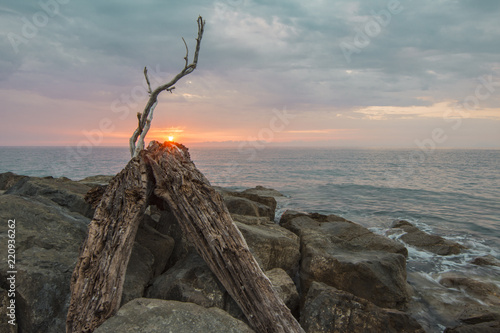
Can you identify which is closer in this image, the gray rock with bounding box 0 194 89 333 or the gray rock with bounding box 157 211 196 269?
Answer: the gray rock with bounding box 0 194 89 333

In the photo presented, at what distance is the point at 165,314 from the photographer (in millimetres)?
3621

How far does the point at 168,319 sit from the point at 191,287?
0.94m

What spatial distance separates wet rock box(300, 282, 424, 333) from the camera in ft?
14.7

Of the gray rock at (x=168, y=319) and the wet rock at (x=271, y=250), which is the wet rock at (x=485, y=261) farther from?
the gray rock at (x=168, y=319)

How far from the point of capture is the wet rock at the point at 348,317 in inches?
176

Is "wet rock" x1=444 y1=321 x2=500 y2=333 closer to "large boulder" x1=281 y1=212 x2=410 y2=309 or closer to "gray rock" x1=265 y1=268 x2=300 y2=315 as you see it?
"large boulder" x1=281 y1=212 x2=410 y2=309

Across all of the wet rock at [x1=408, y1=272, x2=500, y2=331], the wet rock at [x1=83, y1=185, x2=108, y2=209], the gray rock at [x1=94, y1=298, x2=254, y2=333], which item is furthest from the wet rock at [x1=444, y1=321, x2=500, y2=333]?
the wet rock at [x1=83, y1=185, x2=108, y2=209]

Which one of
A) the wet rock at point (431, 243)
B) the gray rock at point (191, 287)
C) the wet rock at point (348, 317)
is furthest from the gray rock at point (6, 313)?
the wet rock at point (431, 243)

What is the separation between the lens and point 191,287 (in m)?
4.48

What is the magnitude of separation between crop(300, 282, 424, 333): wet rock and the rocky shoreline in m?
0.01

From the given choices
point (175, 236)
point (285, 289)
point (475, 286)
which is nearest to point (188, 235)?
point (175, 236)

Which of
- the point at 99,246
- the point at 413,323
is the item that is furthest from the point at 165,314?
the point at 413,323

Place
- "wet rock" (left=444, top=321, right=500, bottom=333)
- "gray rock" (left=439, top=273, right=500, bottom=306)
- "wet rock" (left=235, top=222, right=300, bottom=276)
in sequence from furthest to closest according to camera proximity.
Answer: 1. "gray rock" (left=439, top=273, right=500, bottom=306)
2. "wet rock" (left=235, top=222, right=300, bottom=276)
3. "wet rock" (left=444, top=321, right=500, bottom=333)

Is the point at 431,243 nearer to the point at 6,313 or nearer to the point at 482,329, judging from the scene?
the point at 482,329
